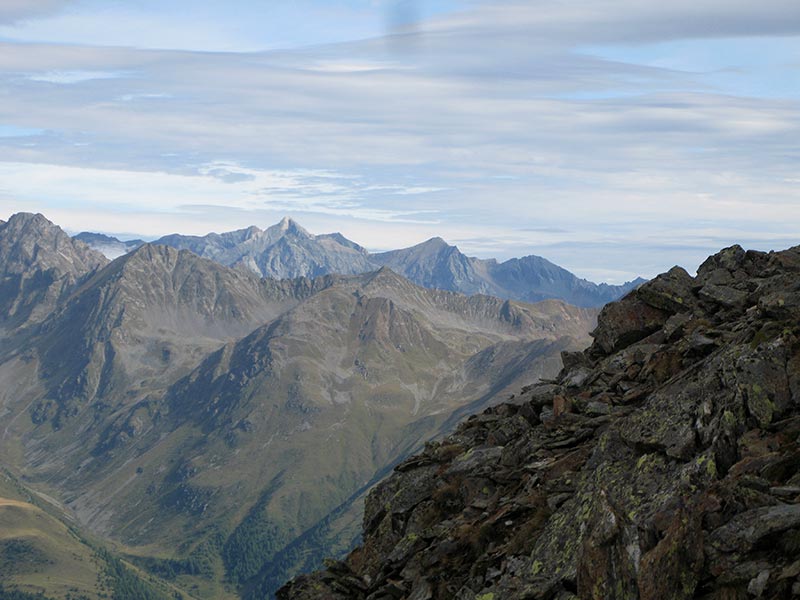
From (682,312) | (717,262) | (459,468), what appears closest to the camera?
(459,468)

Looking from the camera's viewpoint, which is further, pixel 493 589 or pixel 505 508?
pixel 505 508

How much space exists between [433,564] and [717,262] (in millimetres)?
32444

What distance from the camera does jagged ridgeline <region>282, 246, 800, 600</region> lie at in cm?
2834

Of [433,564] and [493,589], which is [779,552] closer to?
[493,589]

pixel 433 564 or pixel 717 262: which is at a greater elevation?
pixel 717 262

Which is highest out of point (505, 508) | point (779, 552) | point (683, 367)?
point (683, 367)

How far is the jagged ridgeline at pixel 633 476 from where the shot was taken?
28.3m

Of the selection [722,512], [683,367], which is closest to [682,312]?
[683,367]

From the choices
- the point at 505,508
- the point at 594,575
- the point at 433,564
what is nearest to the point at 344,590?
the point at 433,564

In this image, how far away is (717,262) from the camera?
2351 inches

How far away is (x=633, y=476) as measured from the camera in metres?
→ 34.8

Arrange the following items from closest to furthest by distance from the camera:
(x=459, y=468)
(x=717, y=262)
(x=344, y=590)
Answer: (x=344, y=590), (x=459, y=468), (x=717, y=262)

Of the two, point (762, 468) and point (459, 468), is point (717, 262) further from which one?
point (762, 468)

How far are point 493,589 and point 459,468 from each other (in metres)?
13.2
